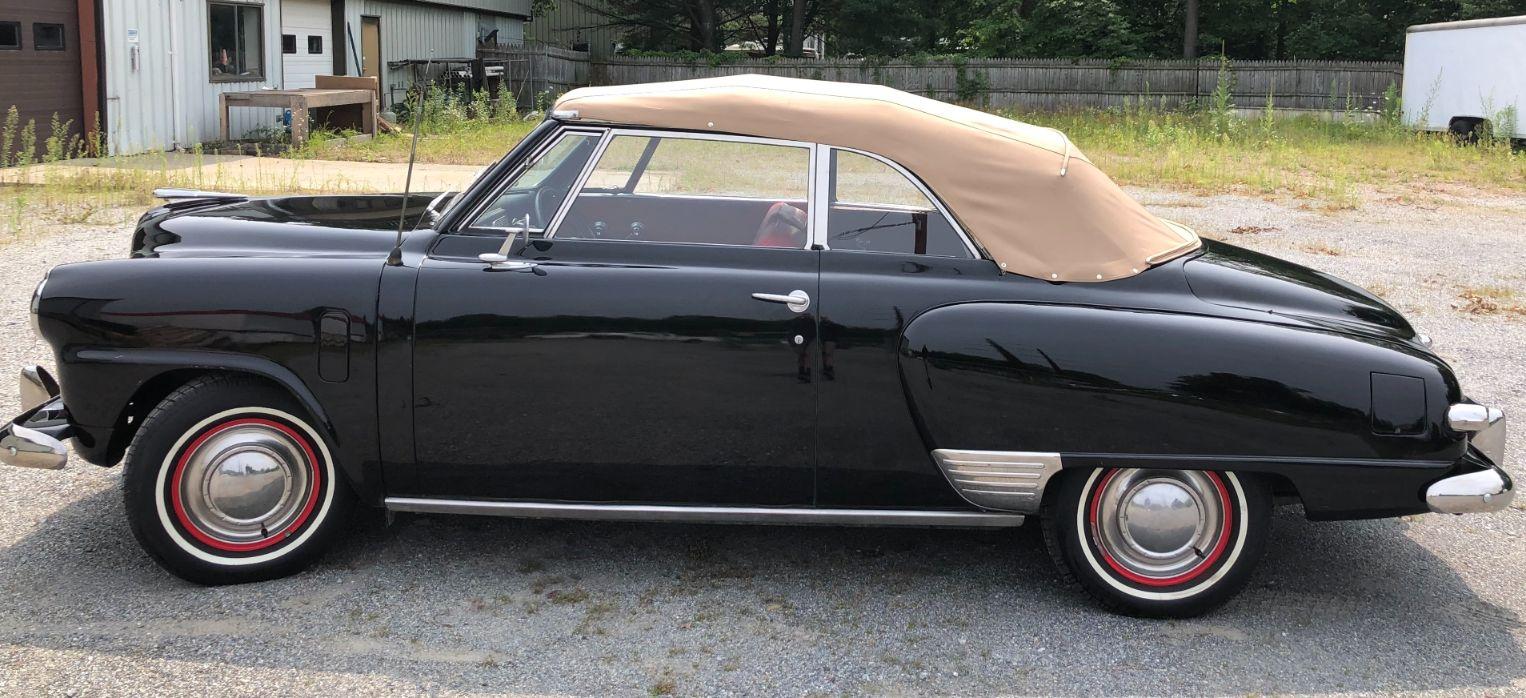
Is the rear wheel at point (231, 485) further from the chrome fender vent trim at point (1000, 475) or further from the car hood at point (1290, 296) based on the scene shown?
the car hood at point (1290, 296)

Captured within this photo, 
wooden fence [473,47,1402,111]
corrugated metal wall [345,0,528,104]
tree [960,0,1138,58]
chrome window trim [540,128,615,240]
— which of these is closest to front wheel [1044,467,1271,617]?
chrome window trim [540,128,615,240]

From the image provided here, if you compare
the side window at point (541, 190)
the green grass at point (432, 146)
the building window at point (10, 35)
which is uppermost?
the building window at point (10, 35)

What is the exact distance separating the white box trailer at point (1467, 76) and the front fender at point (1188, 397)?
20100 millimetres

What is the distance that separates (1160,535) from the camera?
4117mm

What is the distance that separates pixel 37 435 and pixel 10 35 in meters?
12.6

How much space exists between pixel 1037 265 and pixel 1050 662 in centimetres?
122

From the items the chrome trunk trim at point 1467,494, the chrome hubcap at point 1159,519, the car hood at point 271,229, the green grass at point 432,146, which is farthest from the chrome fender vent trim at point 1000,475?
Result: the green grass at point 432,146

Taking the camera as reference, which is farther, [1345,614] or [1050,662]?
[1345,614]

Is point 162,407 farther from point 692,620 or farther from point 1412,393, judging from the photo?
point 1412,393

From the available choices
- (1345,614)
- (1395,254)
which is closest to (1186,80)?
(1395,254)

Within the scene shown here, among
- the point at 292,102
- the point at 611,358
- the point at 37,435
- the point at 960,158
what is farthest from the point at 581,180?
the point at 292,102

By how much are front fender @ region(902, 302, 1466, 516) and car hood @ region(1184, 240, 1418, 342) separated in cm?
24

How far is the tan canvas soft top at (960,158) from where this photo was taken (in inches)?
167

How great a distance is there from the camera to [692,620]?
404 centimetres
